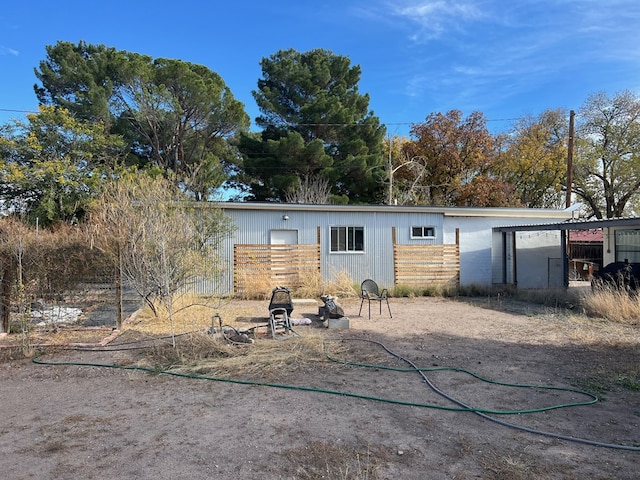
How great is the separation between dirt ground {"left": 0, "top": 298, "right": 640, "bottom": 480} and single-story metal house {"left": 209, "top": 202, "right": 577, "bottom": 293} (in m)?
7.20

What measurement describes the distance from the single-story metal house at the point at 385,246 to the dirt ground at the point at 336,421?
7204 millimetres

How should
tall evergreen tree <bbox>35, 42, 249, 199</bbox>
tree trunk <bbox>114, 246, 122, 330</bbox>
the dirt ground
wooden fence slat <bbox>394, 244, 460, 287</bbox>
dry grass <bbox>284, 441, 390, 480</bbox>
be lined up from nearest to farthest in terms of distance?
1. dry grass <bbox>284, 441, 390, 480</bbox>
2. the dirt ground
3. tree trunk <bbox>114, 246, 122, 330</bbox>
4. wooden fence slat <bbox>394, 244, 460, 287</bbox>
5. tall evergreen tree <bbox>35, 42, 249, 199</bbox>

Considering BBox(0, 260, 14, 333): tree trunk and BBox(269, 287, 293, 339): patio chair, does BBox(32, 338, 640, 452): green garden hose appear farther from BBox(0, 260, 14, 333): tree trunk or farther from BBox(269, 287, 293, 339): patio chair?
BBox(269, 287, 293, 339): patio chair

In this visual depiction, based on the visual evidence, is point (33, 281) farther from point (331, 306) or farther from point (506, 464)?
point (506, 464)

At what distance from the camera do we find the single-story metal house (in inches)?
515

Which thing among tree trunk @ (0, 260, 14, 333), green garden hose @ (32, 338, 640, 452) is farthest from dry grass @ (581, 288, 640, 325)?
tree trunk @ (0, 260, 14, 333)

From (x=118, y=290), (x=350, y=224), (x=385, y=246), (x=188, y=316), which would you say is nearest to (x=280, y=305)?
(x=188, y=316)

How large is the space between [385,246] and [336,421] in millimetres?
10542

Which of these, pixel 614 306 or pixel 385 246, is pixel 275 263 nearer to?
pixel 385 246

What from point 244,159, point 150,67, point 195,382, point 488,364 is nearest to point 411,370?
point 488,364

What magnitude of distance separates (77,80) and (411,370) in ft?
72.7

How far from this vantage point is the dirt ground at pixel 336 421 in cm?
295

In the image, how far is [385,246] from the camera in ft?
46.0

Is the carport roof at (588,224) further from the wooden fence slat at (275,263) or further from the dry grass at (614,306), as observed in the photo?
the wooden fence slat at (275,263)
